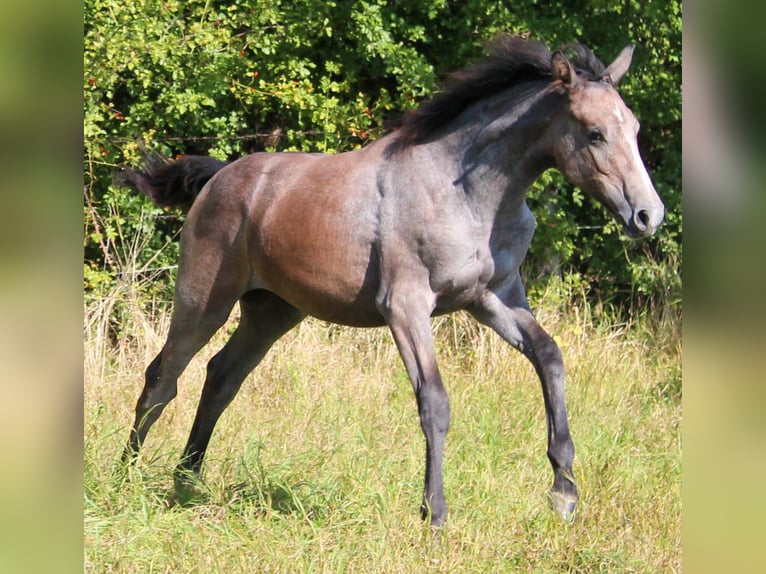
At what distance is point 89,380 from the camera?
6734mm

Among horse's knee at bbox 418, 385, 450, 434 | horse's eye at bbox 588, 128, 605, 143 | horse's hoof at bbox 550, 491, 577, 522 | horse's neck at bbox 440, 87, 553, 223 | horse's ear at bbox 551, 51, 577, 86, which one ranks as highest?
horse's ear at bbox 551, 51, 577, 86

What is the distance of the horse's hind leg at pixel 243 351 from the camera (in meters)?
5.54

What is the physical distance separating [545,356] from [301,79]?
519cm

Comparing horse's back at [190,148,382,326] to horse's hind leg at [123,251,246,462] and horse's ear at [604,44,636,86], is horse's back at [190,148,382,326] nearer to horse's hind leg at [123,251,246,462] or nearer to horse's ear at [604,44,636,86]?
horse's hind leg at [123,251,246,462]

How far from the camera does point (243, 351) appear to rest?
218 inches

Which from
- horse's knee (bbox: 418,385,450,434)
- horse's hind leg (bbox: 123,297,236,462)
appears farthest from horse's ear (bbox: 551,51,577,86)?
horse's hind leg (bbox: 123,297,236,462)

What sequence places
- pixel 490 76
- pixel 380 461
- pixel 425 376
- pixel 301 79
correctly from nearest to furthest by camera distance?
pixel 425 376 → pixel 490 76 → pixel 380 461 → pixel 301 79

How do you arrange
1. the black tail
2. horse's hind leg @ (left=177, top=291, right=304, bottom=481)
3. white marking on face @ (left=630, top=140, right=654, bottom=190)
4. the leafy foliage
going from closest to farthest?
white marking on face @ (left=630, top=140, right=654, bottom=190) → horse's hind leg @ (left=177, top=291, right=304, bottom=481) → the black tail → the leafy foliage

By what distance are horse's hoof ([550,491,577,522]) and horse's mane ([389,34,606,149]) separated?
1.85m

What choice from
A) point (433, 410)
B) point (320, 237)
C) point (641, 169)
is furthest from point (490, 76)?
point (433, 410)

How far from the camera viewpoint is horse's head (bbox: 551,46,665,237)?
4.15 m

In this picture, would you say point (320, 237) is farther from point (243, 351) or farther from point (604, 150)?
point (604, 150)
